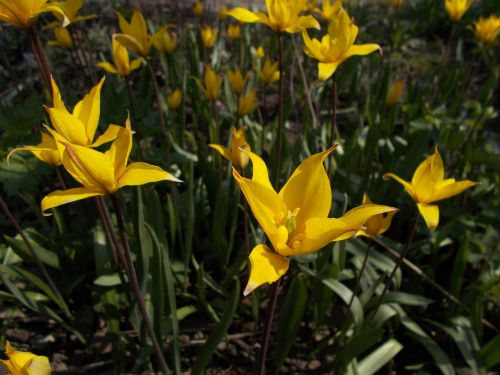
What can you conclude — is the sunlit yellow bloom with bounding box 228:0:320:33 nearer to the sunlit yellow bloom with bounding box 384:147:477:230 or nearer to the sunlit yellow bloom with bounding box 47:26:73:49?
the sunlit yellow bloom with bounding box 384:147:477:230

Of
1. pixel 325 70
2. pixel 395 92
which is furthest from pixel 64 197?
pixel 395 92

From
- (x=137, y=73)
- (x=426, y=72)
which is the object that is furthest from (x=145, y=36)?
(x=426, y=72)

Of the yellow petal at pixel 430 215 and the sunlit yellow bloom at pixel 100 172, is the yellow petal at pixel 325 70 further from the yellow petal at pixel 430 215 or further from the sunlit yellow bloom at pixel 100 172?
the sunlit yellow bloom at pixel 100 172

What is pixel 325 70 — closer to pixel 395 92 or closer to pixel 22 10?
pixel 22 10

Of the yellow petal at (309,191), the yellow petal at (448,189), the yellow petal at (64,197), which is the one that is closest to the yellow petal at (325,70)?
the yellow petal at (448,189)

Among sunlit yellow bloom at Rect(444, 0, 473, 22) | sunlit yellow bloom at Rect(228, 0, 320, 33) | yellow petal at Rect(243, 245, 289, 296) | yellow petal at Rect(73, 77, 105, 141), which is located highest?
sunlit yellow bloom at Rect(228, 0, 320, 33)

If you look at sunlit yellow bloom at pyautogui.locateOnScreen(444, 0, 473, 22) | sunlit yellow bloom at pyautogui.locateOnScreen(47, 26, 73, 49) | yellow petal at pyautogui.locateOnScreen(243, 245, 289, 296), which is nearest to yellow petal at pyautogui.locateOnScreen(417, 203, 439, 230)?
yellow petal at pyautogui.locateOnScreen(243, 245, 289, 296)
